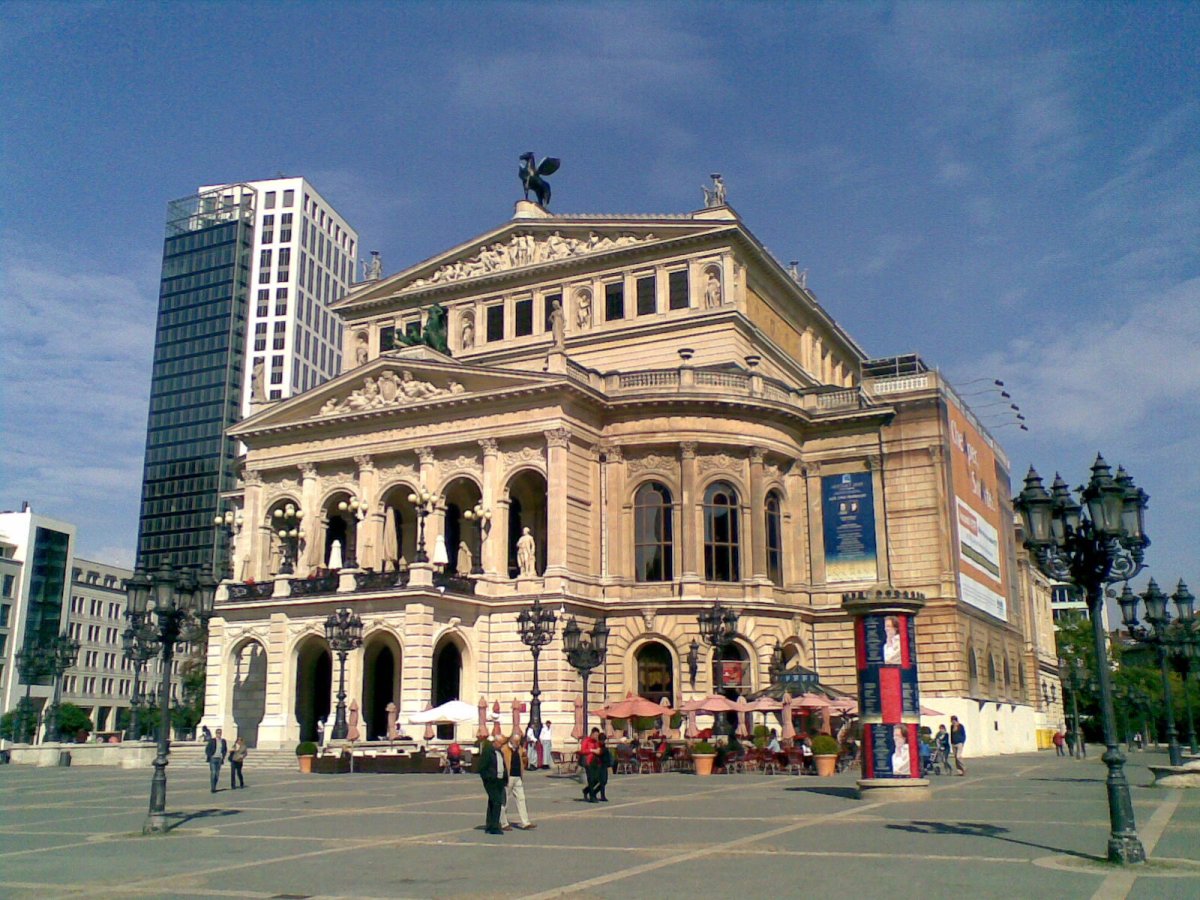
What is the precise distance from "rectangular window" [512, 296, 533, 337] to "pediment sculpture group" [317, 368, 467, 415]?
10.4 metres

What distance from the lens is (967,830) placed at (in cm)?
1825

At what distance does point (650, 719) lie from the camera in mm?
45125

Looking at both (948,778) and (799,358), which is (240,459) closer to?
Answer: (799,358)

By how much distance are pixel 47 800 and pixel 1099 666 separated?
24.1 m

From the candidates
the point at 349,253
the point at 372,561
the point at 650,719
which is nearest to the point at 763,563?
the point at 650,719

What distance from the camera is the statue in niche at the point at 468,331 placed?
Answer: 201ft

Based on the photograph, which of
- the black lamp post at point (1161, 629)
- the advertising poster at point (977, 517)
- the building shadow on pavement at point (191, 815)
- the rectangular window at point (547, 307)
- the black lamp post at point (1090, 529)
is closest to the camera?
the black lamp post at point (1090, 529)

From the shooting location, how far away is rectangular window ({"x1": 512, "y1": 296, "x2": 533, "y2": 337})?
2349 inches

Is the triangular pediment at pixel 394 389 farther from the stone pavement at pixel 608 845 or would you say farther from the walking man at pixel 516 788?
the walking man at pixel 516 788

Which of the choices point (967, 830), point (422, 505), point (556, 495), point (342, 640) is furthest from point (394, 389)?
point (967, 830)

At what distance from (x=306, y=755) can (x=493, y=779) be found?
71.4 feet

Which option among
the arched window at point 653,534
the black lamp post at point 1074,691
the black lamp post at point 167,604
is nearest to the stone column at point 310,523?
the arched window at point 653,534

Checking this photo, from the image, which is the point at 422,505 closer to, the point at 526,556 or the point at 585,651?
the point at 526,556

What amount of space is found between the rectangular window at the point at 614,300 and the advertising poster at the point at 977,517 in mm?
16579
